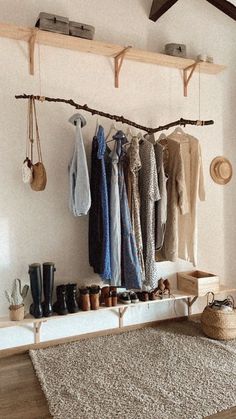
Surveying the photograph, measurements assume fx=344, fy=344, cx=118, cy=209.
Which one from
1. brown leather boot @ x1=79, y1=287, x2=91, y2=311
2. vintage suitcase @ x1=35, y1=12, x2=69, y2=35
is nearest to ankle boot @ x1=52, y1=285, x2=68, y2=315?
brown leather boot @ x1=79, y1=287, x2=91, y2=311

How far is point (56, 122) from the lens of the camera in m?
2.71

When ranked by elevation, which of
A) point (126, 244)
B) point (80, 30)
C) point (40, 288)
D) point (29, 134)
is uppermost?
point (80, 30)

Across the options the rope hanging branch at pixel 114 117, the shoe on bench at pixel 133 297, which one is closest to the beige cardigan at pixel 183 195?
the rope hanging branch at pixel 114 117

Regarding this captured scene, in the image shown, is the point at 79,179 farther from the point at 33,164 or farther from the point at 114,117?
the point at 114,117

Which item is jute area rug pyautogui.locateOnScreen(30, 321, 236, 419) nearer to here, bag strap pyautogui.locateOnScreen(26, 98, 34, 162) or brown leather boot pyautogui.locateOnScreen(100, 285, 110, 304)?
brown leather boot pyautogui.locateOnScreen(100, 285, 110, 304)

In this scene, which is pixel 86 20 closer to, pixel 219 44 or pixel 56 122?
pixel 56 122

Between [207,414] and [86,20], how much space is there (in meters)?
2.93

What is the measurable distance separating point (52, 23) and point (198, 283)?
234 centimetres

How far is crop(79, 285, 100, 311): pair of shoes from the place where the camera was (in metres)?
2.59

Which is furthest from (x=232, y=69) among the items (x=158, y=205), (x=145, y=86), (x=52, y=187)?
(x=52, y=187)

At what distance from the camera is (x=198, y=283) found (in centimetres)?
292

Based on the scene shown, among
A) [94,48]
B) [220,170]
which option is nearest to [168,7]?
[94,48]

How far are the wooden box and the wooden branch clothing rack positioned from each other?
10.8 inches

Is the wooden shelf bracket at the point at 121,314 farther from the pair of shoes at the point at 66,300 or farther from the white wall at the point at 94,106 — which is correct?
the pair of shoes at the point at 66,300
